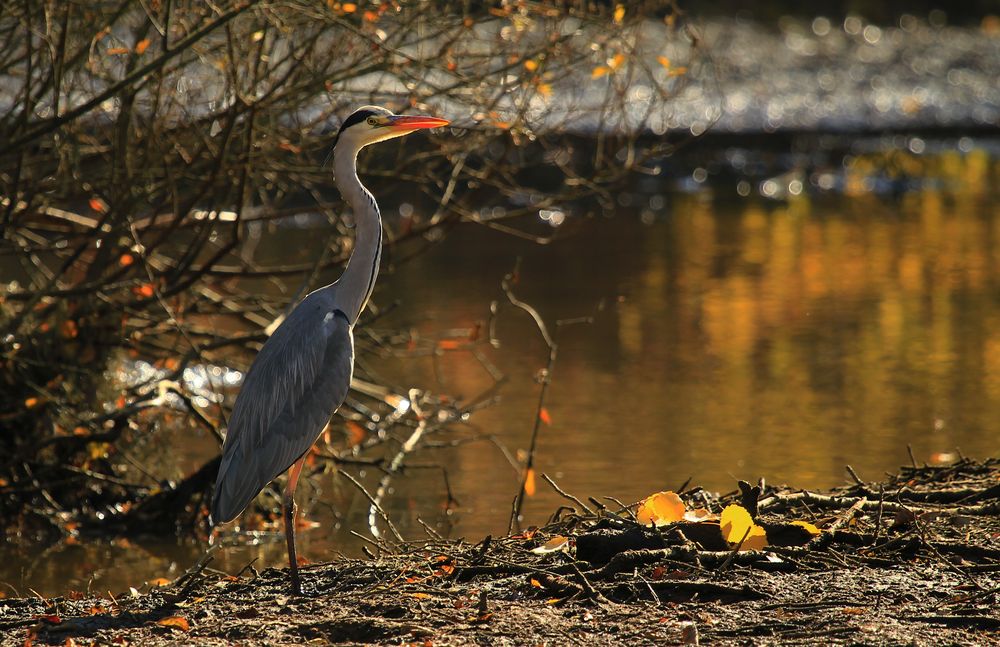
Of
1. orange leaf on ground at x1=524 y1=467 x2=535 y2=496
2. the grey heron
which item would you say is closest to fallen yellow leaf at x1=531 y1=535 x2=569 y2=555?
the grey heron

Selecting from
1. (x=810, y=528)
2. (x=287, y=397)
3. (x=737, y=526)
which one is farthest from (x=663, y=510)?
(x=287, y=397)

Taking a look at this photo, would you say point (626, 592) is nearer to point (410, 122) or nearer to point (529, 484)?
point (410, 122)

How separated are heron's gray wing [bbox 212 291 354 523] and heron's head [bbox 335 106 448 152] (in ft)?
2.52

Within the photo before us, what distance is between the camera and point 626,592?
17.0ft

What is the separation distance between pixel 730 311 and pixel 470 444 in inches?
186

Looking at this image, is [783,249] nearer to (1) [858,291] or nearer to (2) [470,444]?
(1) [858,291]

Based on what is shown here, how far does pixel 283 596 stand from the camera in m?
5.49

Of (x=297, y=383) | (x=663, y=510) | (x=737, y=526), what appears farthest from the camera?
(x=297, y=383)

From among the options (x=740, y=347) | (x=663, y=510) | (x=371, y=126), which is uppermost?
(x=371, y=126)

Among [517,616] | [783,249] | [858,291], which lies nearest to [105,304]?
[517,616]

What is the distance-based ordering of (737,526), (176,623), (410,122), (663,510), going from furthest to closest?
1. (410,122)
2. (663,510)
3. (737,526)
4. (176,623)

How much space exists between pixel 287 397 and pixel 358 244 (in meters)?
0.73

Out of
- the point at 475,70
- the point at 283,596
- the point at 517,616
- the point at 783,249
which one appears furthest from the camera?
the point at 783,249

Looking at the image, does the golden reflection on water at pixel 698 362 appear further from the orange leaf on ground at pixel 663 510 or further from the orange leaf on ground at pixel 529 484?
the orange leaf on ground at pixel 663 510
